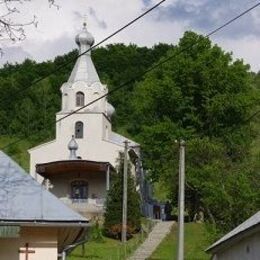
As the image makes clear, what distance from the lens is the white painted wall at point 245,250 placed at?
17422 mm

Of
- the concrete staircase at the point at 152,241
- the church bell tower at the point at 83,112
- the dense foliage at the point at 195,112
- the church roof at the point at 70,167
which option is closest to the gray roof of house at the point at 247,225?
the concrete staircase at the point at 152,241

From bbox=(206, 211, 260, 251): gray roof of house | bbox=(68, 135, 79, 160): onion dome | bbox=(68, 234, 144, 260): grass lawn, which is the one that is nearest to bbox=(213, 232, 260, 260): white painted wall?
bbox=(206, 211, 260, 251): gray roof of house

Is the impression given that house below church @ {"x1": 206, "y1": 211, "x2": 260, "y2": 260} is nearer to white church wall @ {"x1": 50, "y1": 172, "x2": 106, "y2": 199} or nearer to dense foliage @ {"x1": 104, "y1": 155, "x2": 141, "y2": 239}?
dense foliage @ {"x1": 104, "y1": 155, "x2": 141, "y2": 239}

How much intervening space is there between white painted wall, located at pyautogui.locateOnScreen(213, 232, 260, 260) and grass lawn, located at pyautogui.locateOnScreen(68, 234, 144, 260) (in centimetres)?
1153

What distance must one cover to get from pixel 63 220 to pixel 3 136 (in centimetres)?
8155

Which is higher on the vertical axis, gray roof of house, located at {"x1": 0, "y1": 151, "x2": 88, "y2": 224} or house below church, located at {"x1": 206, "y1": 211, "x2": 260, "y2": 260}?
gray roof of house, located at {"x1": 0, "y1": 151, "x2": 88, "y2": 224}

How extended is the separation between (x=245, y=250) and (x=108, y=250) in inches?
744

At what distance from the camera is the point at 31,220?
1491 centimetres

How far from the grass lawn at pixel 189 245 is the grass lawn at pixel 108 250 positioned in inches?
49.8

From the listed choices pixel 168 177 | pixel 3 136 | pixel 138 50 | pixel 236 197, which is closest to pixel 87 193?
pixel 168 177

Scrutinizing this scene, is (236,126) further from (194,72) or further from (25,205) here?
(25,205)

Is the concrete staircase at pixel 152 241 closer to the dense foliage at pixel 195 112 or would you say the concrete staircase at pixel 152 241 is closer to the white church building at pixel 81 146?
the dense foliage at pixel 195 112

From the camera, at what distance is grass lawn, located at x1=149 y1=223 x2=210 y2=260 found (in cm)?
3550

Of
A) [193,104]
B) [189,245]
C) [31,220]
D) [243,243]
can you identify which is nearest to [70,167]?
[193,104]
